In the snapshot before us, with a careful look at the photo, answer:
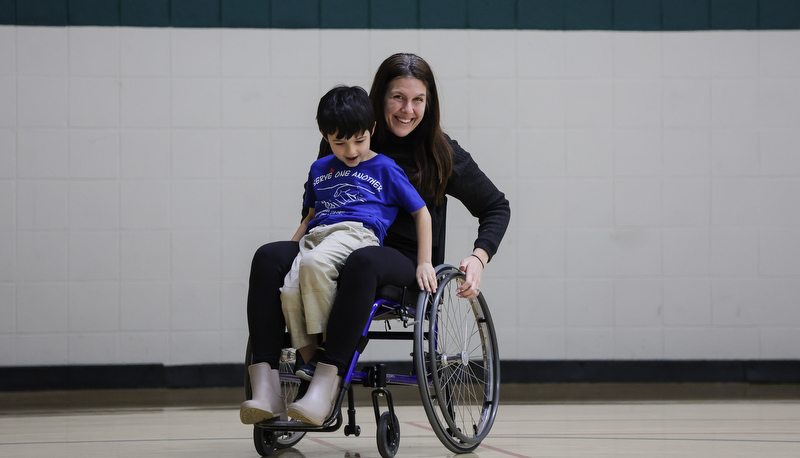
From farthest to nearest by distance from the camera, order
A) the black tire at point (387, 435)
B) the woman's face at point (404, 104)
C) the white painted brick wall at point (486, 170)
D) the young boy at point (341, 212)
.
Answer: the white painted brick wall at point (486, 170)
the woman's face at point (404, 104)
the black tire at point (387, 435)
the young boy at point (341, 212)

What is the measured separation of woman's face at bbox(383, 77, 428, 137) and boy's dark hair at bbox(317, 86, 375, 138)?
0.24m

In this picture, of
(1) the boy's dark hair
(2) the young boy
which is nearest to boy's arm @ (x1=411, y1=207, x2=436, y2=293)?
(2) the young boy

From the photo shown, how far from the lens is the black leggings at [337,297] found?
5.70ft

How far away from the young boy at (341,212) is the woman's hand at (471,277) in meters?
0.13

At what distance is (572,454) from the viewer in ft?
6.74

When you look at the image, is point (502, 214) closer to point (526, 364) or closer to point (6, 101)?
point (526, 364)

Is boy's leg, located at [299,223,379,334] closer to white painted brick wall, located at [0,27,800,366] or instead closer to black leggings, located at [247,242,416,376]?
black leggings, located at [247,242,416,376]

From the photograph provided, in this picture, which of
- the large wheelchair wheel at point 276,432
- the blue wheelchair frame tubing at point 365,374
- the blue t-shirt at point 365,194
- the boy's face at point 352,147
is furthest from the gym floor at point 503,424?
the boy's face at point 352,147

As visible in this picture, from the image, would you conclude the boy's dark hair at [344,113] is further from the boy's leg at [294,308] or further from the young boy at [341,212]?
the boy's leg at [294,308]

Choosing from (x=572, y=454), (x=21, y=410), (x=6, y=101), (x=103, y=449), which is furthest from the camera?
Answer: (x=6, y=101)

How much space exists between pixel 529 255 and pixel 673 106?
88cm

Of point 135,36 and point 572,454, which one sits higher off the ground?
point 135,36

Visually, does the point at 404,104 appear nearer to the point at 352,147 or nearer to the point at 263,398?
the point at 352,147

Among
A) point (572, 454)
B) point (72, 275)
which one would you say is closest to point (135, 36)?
point (72, 275)
